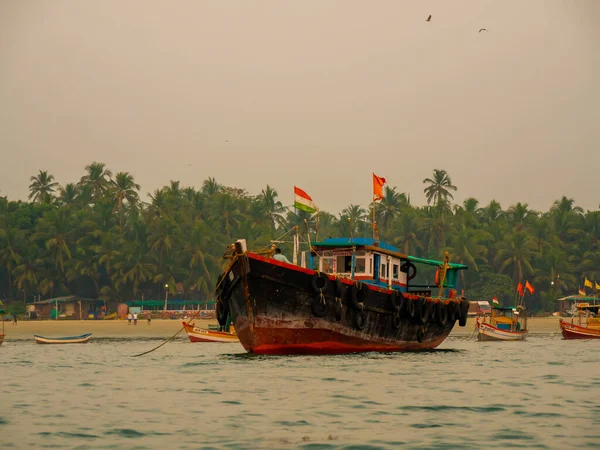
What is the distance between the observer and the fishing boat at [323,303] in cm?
2947

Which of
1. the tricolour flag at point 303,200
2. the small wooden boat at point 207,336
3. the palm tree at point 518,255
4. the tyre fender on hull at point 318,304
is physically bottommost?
the small wooden boat at point 207,336

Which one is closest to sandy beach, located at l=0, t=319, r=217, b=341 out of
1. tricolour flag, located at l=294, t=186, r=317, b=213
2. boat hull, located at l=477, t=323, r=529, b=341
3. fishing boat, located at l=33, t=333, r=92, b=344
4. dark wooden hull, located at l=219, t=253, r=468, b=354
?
fishing boat, located at l=33, t=333, r=92, b=344

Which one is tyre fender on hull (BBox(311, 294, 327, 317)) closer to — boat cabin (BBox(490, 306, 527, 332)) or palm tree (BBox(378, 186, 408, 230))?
boat cabin (BBox(490, 306, 527, 332))

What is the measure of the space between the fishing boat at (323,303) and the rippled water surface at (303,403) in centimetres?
116

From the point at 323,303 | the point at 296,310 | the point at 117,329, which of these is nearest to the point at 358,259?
the point at 323,303

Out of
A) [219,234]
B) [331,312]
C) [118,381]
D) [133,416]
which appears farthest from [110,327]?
[133,416]

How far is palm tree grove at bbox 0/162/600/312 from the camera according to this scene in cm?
9319

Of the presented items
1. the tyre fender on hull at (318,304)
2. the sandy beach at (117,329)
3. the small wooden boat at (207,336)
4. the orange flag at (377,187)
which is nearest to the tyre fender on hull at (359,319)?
the tyre fender on hull at (318,304)

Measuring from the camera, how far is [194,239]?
94.4 metres

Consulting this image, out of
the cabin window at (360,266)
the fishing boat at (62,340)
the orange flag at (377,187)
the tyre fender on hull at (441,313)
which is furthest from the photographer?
the fishing boat at (62,340)

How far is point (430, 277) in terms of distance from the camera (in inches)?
4235

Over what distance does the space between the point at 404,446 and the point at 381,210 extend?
103m

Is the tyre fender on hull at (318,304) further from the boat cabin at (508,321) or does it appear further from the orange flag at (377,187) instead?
the boat cabin at (508,321)

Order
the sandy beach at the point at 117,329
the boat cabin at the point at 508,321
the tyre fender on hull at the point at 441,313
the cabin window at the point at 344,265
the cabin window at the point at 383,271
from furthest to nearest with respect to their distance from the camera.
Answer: the sandy beach at the point at 117,329 < the boat cabin at the point at 508,321 < the tyre fender on hull at the point at 441,313 < the cabin window at the point at 383,271 < the cabin window at the point at 344,265
